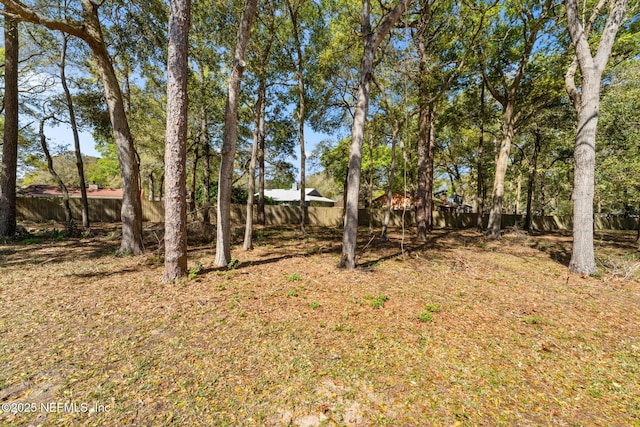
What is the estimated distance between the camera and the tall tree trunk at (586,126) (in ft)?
19.6

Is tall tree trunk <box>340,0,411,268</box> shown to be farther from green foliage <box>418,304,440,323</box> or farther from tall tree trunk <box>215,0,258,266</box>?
tall tree trunk <box>215,0,258,266</box>

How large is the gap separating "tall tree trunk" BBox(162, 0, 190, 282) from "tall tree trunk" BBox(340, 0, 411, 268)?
11.3 ft

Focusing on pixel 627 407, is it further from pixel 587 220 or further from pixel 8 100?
pixel 8 100

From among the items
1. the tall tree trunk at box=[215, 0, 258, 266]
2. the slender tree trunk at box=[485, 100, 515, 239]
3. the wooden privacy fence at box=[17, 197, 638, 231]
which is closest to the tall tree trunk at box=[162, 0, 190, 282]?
the tall tree trunk at box=[215, 0, 258, 266]

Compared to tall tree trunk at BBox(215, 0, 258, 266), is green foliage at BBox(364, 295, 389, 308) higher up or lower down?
lower down

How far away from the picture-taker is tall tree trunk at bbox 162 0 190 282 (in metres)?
4.45

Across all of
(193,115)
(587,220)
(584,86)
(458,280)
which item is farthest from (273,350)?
(193,115)

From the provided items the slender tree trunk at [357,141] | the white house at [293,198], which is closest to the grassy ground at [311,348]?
the slender tree trunk at [357,141]

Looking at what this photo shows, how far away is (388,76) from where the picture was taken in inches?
385

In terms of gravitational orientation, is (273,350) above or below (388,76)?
below

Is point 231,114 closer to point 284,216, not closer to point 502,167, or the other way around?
point 502,167

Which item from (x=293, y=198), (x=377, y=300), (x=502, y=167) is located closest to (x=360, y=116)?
(x=377, y=300)

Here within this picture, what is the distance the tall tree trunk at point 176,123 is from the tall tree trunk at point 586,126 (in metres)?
8.96

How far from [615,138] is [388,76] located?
9.47 meters
